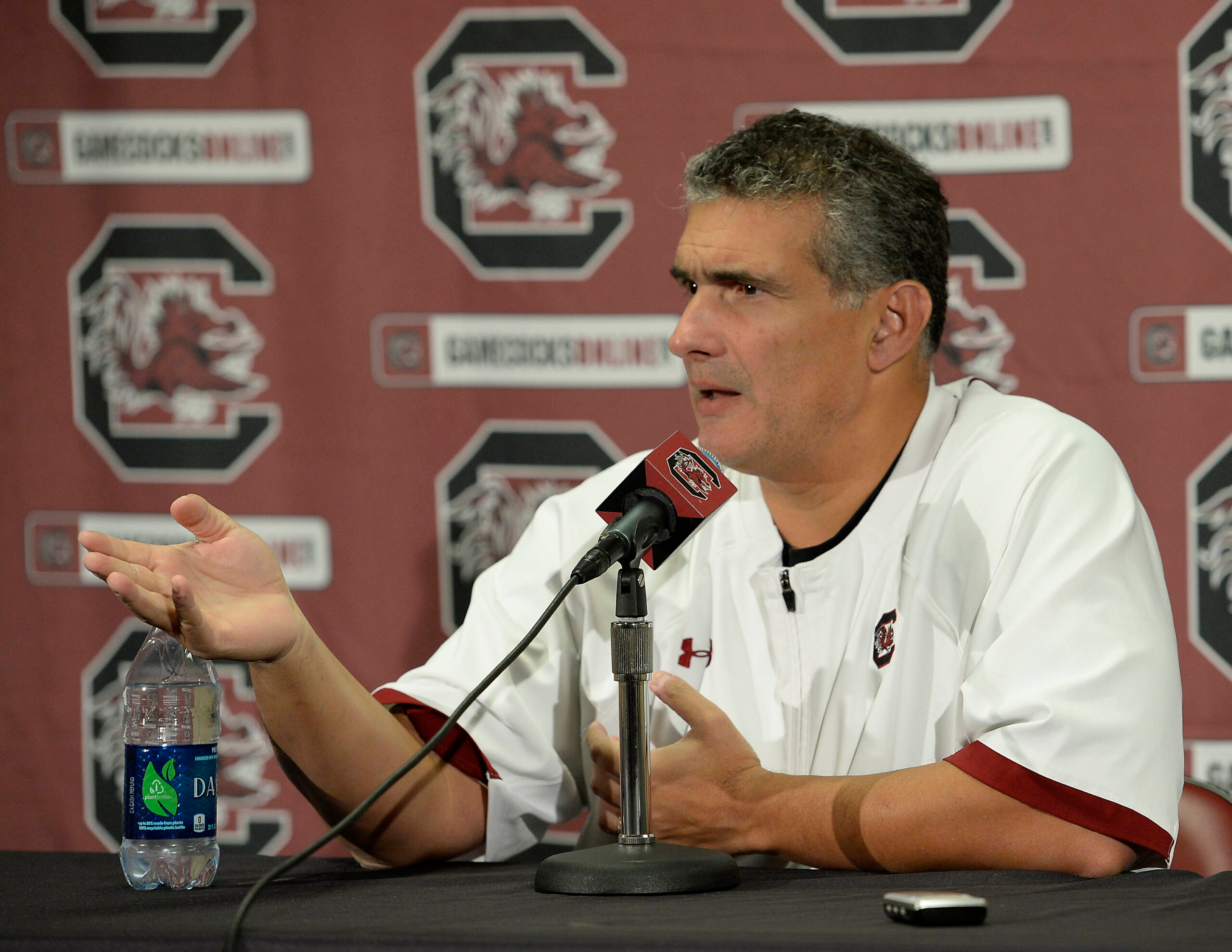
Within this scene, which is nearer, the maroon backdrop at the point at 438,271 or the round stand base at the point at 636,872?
the round stand base at the point at 636,872

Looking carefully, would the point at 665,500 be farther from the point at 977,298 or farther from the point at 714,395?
the point at 977,298

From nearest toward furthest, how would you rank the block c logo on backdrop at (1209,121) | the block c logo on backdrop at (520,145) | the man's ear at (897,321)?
the man's ear at (897,321)
the block c logo on backdrop at (1209,121)
the block c logo on backdrop at (520,145)

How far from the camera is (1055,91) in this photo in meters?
2.10

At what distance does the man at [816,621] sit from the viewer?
4.23 ft

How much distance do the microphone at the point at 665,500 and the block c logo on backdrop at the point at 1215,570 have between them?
117 cm

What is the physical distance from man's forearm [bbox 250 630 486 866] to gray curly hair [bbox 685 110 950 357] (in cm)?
78

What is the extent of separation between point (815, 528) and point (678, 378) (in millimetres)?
590

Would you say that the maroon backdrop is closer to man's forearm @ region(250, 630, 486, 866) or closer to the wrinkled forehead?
the wrinkled forehead

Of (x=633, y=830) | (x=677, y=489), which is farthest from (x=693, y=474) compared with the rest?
(x=633, y=830)

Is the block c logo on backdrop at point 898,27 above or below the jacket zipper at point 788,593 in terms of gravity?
above

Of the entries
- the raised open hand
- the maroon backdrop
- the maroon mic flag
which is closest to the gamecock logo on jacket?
the maroon mic flag

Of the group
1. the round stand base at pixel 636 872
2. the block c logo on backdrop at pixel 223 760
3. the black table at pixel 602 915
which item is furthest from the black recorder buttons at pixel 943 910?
the block c logo on backdrop at pixel 223 760

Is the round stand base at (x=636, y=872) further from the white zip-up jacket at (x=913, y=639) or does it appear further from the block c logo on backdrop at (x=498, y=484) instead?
the block c logo on backdrop at (x=498, y=484)

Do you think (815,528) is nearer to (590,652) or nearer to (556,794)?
(590,652)
